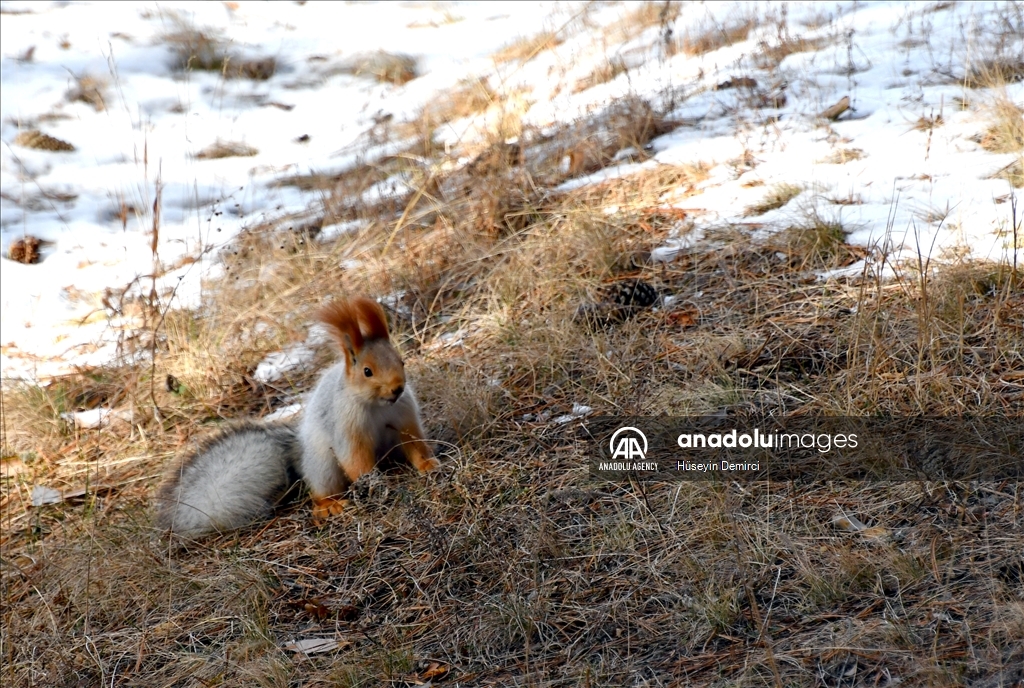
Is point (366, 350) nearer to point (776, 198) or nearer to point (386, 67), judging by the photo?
point (776, 198)

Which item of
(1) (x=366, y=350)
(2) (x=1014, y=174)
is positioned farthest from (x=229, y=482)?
(2) (x=1014, y=174)

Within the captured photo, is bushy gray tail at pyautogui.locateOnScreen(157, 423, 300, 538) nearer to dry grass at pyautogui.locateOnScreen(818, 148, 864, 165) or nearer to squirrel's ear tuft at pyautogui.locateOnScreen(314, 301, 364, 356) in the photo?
squirrel's ear tuft at pyautogui.locateOnScreen(314, 301, 364, 356)

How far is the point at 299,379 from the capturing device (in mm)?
4844

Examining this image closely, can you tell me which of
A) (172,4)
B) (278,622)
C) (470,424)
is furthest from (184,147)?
(278,622)

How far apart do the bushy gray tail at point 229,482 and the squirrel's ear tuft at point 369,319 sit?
0.69 metres

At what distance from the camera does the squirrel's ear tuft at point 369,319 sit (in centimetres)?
352

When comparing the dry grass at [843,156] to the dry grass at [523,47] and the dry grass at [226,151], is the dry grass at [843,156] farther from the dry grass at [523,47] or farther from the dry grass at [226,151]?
the dry grass at [226,151]

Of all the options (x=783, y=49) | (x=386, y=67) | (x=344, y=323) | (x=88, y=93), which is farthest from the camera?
(x=386, y=67)

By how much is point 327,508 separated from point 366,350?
2.22 feet

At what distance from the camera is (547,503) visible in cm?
321

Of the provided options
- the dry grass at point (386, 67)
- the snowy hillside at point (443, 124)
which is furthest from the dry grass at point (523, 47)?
the dry grass at point (386, 67)

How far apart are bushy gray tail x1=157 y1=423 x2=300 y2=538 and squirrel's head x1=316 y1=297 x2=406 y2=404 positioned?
0.56 m

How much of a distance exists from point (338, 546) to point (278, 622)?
0.46 m

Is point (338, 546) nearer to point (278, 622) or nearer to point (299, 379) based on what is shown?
point (278, 622)
